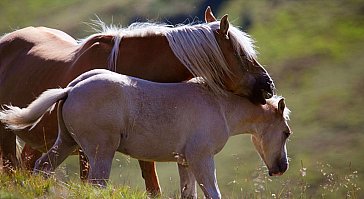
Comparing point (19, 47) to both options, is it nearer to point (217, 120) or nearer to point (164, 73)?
point (164, 73)

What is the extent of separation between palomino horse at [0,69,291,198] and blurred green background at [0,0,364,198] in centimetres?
2584

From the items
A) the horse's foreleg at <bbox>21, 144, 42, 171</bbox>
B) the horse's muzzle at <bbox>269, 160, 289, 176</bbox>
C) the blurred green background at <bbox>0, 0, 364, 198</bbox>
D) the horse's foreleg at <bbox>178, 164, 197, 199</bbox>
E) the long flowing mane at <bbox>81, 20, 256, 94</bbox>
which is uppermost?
the long flowing mane at <bbox>81, 20, 256, 94</bbox>

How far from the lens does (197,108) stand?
977 cm

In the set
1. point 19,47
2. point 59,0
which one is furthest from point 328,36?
point 19,47

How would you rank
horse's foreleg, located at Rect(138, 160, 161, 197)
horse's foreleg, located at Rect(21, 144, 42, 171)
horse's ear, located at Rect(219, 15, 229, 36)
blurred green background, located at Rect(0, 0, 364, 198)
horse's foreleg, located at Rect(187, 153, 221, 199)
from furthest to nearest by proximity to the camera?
blurred green background, located at Rect(0, 0, 364, 198) → horse's foreleg, located at Rect(21, 144, 42, 171) → horse's foreleg, located at Rect(138, 160, 161, 197) → horse's ear, located at Rect(219, 15, 229, 36) → horse's foreleg, located at Rect(187, 153, 221, 199)

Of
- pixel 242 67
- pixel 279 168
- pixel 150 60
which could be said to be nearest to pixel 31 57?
pixel 150 60

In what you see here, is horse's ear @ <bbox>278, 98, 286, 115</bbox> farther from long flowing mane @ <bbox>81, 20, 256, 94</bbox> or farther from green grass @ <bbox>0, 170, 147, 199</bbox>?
green grass @ <bbox>0, 170, 147, 199</bbox>

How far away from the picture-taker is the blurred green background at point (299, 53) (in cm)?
4628

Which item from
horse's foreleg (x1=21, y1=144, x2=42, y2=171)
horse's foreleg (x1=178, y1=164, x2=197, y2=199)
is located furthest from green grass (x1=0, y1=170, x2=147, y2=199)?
horse's foreleg (x1=21, y1=144, x2=42, y2=171)

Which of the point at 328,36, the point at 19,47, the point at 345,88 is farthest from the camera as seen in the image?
the point at 328,36

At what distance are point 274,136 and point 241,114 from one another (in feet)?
2.16

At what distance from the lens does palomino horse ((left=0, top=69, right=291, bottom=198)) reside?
909cm

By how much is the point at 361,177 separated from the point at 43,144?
31417 mm

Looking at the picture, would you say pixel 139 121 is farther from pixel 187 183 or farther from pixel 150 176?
pixel 150 176
